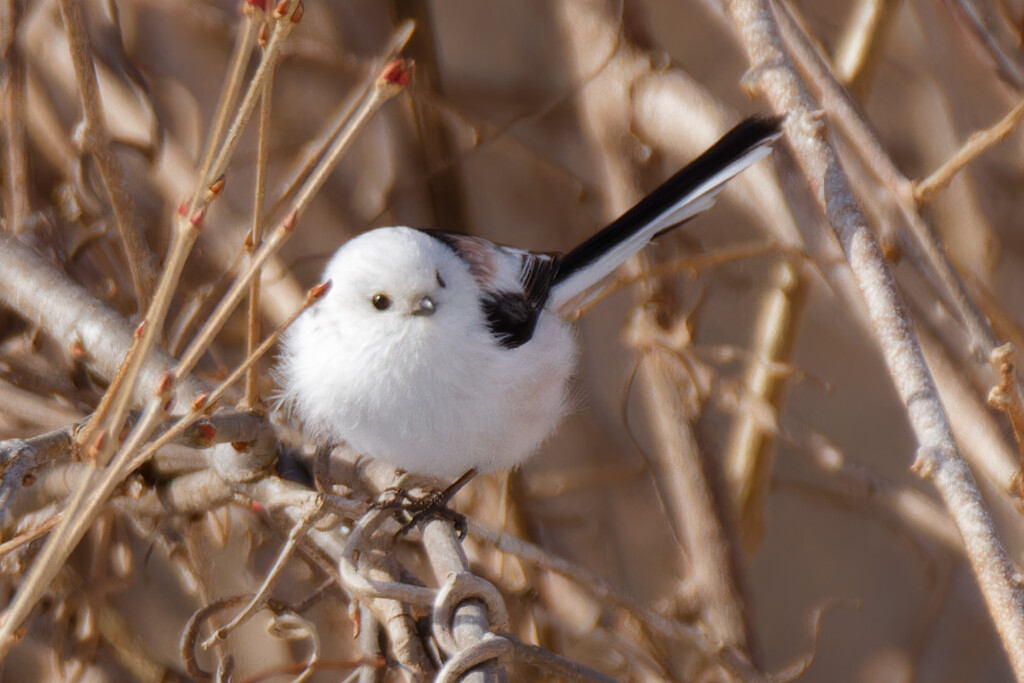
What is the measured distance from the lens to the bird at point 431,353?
3.93 feet

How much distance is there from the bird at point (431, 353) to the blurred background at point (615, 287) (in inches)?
3.7

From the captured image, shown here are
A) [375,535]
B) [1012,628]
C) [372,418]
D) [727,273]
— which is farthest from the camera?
[727,273]

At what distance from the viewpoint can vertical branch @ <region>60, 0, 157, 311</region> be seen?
1.09 metres

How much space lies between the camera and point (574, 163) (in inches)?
83.4

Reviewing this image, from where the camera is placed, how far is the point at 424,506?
53.2 inches

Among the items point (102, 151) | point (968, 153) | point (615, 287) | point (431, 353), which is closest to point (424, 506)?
point (431, 353)

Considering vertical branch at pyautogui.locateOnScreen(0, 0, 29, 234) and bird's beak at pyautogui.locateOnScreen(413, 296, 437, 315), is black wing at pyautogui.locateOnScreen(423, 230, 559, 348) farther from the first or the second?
vertical branch at pyautogui.locateOnScreen(0, 0, 29, 234)

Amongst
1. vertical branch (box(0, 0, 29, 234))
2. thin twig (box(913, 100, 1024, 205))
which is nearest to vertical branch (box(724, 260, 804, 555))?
thin twig (box(913, 100, 1024, 205))

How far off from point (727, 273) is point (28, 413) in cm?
131

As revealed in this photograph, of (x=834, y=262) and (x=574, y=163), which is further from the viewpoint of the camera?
(x=574, y=163)

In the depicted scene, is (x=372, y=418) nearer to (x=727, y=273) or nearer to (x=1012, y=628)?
(x=1012, y=628)

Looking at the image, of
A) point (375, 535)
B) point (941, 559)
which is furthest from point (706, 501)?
point (375, 535)

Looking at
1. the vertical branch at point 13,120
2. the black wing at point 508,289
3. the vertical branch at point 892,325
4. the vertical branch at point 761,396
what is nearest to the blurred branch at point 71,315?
the vertical branch at point 13,120

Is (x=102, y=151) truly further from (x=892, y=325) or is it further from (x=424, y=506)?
(x=892, y=325)
